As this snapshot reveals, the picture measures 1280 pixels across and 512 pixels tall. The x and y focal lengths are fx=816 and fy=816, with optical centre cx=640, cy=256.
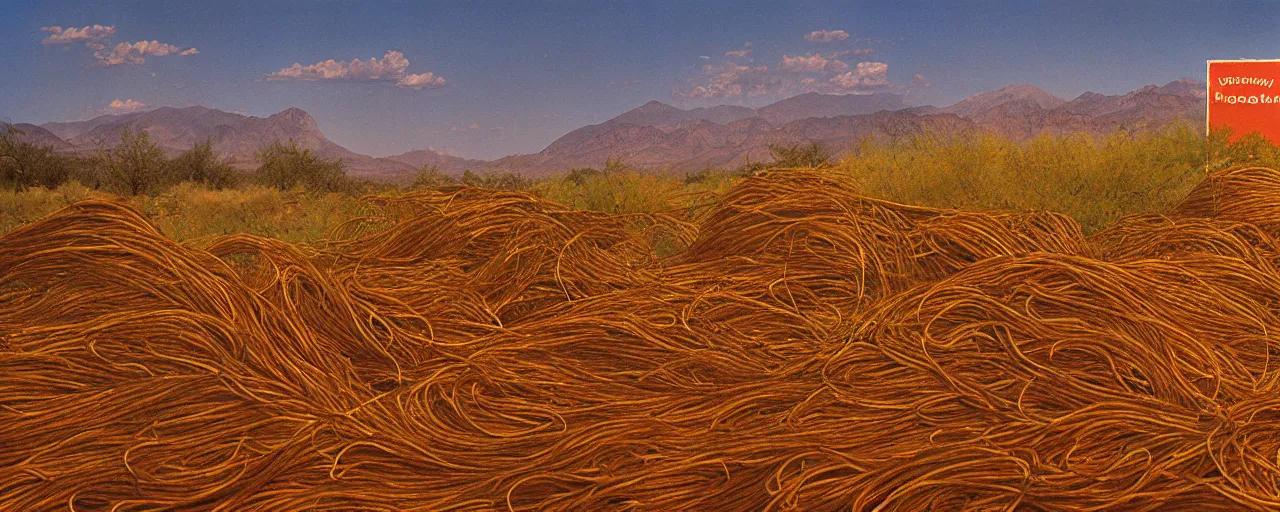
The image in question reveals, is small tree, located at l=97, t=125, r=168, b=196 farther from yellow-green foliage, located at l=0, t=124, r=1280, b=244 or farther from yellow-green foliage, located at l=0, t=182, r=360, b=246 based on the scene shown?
yellow-green foliage, located at l=0, t=124, r=1280, b=244

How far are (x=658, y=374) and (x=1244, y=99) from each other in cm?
1036

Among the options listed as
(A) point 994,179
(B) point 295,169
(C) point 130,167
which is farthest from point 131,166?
(A) point 994,179

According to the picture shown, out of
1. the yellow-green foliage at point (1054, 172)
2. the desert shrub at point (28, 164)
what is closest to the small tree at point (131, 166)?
the desert shrub at point (28, 164)

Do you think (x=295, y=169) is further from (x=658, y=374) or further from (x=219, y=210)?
(x=658, y=374)

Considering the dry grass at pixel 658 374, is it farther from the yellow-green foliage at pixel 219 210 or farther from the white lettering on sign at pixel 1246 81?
the white lettering on sign at pixel 1246 81

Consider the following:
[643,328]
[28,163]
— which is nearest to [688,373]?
[643,328]

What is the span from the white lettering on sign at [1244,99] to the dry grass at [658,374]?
6.54m

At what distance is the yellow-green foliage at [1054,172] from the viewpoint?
288 inches

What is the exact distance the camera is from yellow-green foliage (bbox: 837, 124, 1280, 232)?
24.0 ft

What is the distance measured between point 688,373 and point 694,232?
3.01 metres

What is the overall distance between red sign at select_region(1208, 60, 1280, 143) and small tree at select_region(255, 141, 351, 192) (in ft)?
60.2

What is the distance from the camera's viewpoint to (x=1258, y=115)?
10.2 m

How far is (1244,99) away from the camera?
10203mm

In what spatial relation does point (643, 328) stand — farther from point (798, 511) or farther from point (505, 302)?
point (798, 511)
